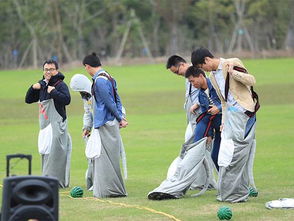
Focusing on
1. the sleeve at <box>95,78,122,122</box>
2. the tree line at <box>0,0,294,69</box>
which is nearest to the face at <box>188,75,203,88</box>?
the sleeve at <box>95,78,122,122</box>

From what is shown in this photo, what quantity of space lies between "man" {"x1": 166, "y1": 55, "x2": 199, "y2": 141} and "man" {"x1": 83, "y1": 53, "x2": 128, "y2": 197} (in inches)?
33.6

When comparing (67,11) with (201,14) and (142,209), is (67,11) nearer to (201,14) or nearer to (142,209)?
(201,14)

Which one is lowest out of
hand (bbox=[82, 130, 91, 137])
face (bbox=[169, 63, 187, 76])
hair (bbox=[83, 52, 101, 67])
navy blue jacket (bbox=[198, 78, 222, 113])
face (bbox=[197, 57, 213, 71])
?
hand (bbox=[82, 130, 91, 137])

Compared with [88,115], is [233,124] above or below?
above

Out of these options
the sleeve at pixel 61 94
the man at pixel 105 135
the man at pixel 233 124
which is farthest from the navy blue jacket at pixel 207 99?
the sleeve at pixel 61 94

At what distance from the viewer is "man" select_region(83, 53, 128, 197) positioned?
40.9 feet

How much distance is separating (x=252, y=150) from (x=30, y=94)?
3.87 m

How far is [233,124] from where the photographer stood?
11375 mm

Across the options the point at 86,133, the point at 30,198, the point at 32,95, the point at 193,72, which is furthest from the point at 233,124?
the point at 30,198

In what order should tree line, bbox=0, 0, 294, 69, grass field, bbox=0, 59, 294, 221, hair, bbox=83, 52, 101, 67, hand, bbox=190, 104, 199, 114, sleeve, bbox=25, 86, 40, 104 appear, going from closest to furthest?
grass field, bbox=0, 59, 294, 221 < hair, bbox=83, 52, 101, 67 < hand, bbox=190, 104, 199, 114 < sleeve, bbox=25, 86, 40, 104 < tree line, bbox=0, 0, 294, 69

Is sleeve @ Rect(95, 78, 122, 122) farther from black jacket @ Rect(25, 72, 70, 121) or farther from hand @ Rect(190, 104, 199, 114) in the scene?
black jacket @ Rect(25, 72, 70, 121)

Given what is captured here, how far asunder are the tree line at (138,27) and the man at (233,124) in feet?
190

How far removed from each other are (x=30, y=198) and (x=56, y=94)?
6.03 m

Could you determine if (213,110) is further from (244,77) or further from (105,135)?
(105,135)
